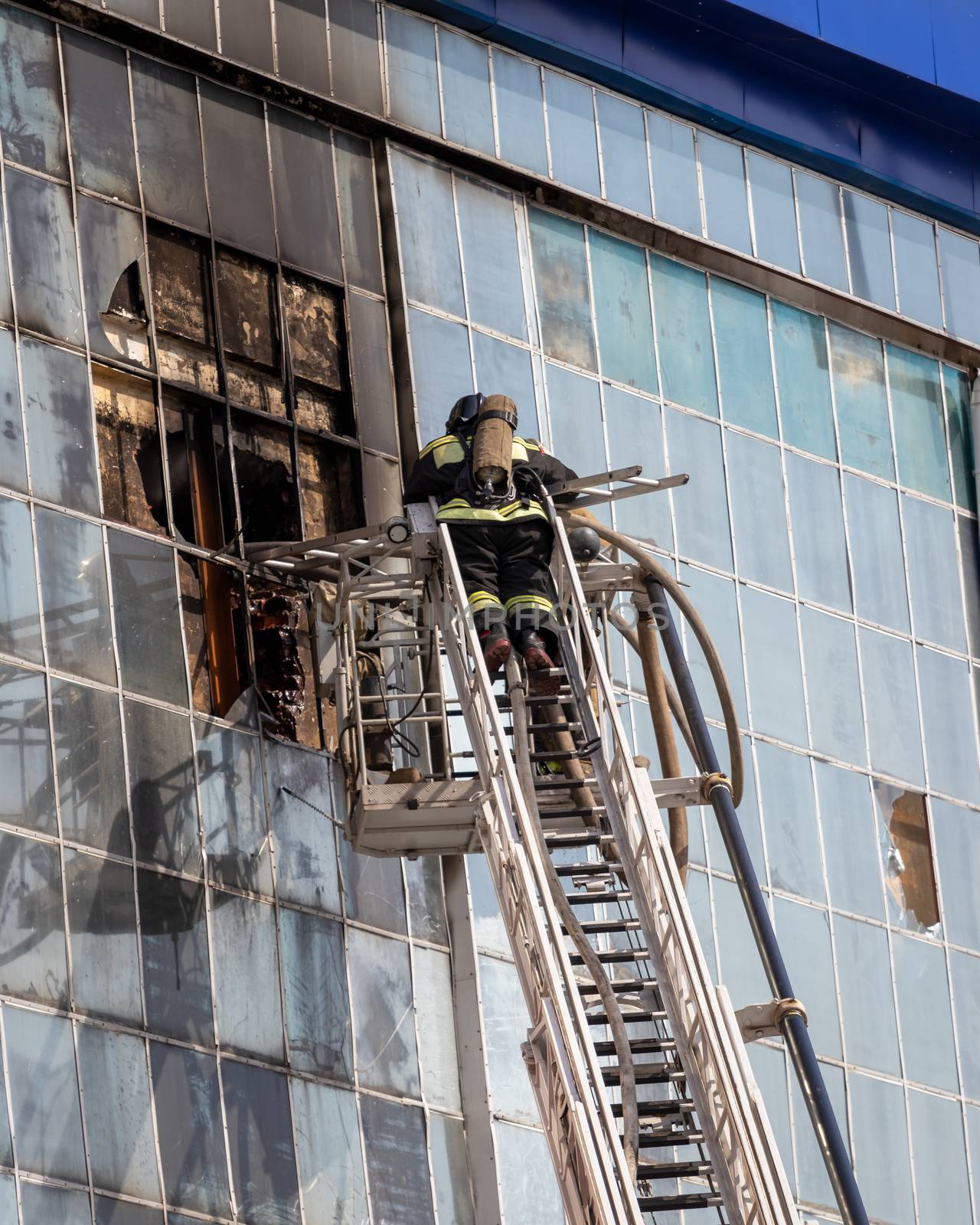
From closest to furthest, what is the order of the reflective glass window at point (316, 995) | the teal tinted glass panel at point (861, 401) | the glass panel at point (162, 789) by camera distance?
1. the glass panel at point (162, 789)
2. the reflective glass window at point (316, 995)
3. the teal tinted glass panel at point (861, 401)

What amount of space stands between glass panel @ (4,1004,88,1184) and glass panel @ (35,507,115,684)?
247 centimetres

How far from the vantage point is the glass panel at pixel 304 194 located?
827 inches

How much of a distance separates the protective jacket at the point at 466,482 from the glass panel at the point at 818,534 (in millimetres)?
5789

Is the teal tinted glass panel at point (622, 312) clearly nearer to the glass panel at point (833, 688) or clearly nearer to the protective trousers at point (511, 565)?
the glass panel at point (833, 688)

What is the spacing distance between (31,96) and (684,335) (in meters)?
6.91

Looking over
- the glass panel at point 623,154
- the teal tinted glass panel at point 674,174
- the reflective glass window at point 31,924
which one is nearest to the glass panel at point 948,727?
the teal tinted glass panel at point 674,174

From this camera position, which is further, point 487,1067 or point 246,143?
point 246,143

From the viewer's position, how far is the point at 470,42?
2272 cm

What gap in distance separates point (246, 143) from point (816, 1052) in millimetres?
8807

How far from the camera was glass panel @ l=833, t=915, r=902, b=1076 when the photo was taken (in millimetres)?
22781

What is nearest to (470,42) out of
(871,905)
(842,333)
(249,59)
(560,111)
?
(560,111)

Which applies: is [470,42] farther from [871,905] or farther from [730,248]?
[871,905]

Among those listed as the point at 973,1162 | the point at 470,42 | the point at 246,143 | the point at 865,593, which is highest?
the point at 470,42

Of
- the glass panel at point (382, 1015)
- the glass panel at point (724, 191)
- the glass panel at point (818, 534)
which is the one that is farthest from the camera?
the glass panel at point (724, 191)
